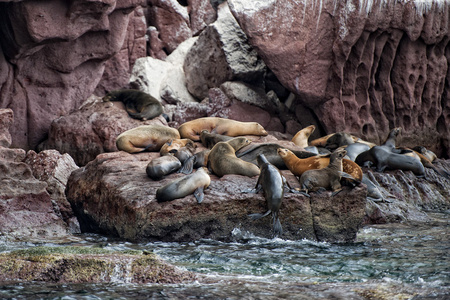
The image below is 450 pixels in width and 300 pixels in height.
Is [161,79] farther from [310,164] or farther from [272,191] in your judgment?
[272,191]

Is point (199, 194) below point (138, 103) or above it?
below

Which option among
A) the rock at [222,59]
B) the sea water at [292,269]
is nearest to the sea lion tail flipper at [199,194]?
the sea water at [292,269]

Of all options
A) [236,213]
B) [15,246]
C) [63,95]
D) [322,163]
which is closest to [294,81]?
[63,95]

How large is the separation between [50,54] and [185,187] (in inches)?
253

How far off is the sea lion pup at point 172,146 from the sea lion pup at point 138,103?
2.99m

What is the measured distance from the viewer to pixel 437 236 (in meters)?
7.19

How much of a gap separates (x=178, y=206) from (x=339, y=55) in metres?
8.01

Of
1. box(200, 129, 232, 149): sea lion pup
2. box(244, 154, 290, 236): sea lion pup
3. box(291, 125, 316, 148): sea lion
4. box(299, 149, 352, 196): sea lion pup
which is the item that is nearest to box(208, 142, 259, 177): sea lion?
box(244, 154, 290, 236): sea lion pup

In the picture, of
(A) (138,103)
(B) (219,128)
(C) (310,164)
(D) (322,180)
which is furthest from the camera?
(A) (138,103)

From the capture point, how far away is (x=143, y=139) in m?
8.93

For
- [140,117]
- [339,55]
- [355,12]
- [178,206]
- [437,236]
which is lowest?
[437,236]

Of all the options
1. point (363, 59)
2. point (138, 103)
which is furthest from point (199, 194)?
point (363, 59)

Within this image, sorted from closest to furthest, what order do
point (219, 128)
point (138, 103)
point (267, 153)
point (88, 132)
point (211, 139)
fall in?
point (267, 153) → point (211, 139) → point (219, 128) → point (88, 132) → point (138, 103)

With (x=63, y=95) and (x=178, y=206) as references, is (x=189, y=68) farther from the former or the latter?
(x=178, y=206)
